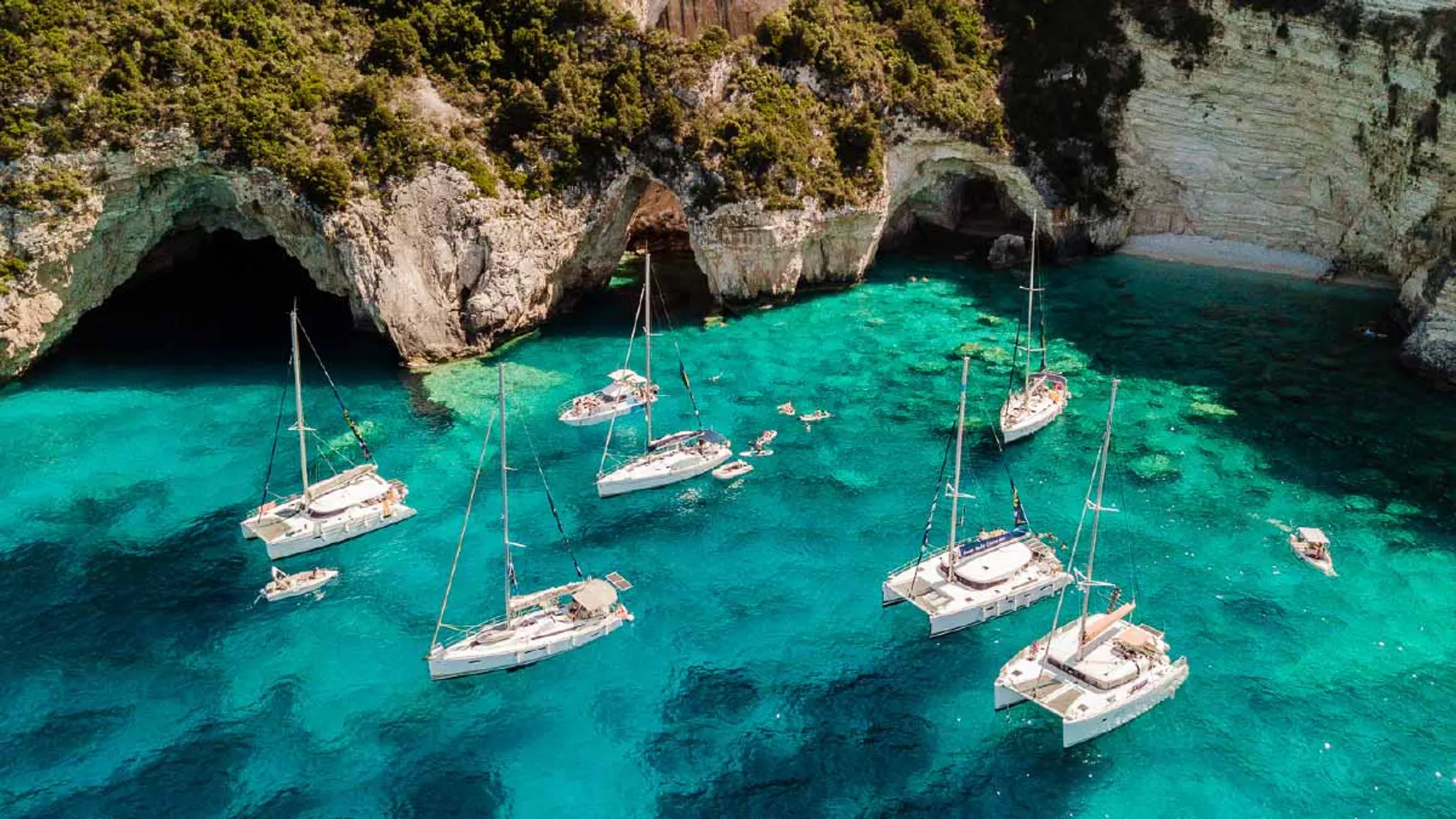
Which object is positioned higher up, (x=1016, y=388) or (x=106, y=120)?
(x=106, y=120)

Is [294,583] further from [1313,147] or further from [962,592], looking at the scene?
[1313,147]

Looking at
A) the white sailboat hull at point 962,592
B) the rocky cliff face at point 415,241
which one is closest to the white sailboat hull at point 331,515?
the rocky cliff face at point 415,241

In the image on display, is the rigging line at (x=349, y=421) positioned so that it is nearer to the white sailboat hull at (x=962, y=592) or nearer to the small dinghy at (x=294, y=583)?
the small dinghy at (x=294, y=583)

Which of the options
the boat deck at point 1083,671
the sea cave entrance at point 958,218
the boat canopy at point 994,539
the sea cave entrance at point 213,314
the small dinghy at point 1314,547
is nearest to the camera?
the boat deck at point 1083,671

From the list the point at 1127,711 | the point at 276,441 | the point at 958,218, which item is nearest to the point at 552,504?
the point at 276,441

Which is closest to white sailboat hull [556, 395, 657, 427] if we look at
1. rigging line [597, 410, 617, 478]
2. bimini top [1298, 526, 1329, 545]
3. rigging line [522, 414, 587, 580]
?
rigging line [597, 410, 617, 478]

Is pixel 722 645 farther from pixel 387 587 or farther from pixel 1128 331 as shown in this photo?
pixel 1128 331

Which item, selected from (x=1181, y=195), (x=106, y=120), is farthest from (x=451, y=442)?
(x=1181, y=195)
